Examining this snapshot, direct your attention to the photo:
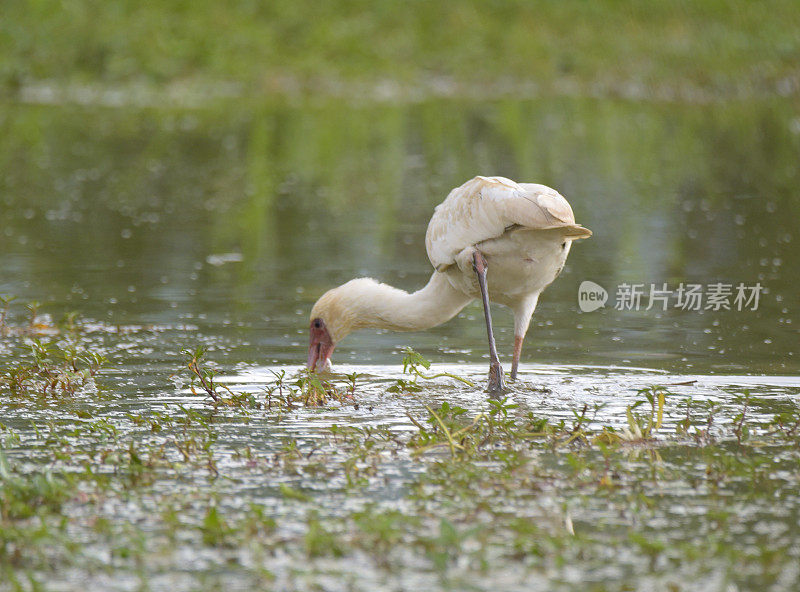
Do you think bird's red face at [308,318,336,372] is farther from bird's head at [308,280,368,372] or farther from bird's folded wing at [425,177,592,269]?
bird's folded wing at [425,177,592,269]

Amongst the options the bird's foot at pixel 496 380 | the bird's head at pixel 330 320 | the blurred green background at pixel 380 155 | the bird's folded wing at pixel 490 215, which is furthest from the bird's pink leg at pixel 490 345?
the blurred green background at pixel 380 155

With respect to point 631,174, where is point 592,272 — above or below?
below

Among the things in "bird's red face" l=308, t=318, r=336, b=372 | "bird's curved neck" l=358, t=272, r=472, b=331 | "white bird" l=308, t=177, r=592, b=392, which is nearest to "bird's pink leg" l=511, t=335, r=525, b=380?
"white bird" l=308, t=177, r=592, b=392

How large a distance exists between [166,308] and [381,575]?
250 inches

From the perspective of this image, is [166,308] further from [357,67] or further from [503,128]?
[357,67]

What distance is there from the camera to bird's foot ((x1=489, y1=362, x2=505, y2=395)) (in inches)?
305

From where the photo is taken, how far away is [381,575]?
4625mm

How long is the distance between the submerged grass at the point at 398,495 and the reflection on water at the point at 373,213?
197 cm

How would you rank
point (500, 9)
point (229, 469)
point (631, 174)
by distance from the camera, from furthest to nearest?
point (500, 9)
point (631, 174)
point (229, 469)

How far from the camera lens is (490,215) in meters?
7.69

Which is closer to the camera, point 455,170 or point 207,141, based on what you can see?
point 455,170

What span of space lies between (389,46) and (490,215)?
2795cm

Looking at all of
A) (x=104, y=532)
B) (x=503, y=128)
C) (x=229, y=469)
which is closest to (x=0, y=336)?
(x=229, y=469)

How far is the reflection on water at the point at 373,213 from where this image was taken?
32.4ft
